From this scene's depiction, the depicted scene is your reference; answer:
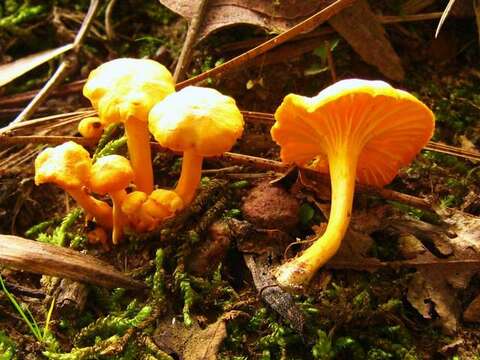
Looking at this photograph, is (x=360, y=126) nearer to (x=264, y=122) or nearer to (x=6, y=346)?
(x=264, y=122)

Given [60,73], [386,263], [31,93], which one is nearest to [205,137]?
[386,263]

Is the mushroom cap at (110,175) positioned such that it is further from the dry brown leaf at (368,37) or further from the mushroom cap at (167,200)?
the dry brown leaf at (368,37)

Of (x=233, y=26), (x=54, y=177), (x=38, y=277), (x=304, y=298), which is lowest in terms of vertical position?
(x=38, y=277)

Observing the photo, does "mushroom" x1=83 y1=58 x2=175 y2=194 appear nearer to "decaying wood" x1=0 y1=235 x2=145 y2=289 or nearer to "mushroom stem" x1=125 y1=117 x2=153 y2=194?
"mushroom stem" x1=125 y1=117 x2=153 y2=194

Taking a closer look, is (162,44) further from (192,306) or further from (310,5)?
(192,306)

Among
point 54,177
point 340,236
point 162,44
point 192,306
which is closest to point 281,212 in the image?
point 340,236

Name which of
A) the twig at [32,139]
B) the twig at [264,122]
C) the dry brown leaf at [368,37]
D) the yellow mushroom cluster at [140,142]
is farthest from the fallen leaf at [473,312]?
the twig at [32,139]
